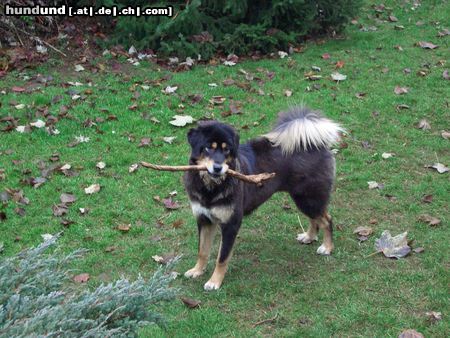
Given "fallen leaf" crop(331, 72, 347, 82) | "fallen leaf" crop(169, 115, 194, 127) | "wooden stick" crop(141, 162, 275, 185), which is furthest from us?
"fallen leaf" crop(331, 72, 347, 82)

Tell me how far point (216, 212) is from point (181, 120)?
313cm

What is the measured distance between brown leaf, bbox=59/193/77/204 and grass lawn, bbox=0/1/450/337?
0.08 m

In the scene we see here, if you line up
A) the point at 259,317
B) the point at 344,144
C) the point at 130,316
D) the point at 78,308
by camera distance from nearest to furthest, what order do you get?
the point at 78,308 < the point at 130,316 < the point at 259,317 < the point at 344,144

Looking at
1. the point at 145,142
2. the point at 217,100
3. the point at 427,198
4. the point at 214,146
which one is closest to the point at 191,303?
the point at 214,146

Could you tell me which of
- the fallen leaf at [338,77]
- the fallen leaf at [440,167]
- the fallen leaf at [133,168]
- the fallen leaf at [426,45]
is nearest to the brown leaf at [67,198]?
the fallen leaf at [133,168]

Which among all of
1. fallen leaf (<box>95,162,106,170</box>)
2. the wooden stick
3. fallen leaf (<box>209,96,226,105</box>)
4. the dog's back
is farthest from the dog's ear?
fallen leaf (<box>209,96,226,105</box>)

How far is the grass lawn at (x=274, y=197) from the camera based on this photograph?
4352mm

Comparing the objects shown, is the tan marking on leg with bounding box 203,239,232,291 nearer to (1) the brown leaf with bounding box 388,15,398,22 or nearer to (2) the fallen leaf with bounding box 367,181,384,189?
(2) the fallen leaf with bounding box 367,181,384,189

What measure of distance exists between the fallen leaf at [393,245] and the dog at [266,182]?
0.42 metres

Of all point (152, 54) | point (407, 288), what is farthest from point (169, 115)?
point (407, 288)

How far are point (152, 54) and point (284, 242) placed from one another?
197 inches

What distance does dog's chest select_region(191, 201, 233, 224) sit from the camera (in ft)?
14.5

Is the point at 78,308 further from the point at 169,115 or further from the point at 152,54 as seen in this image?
the point at 152,54

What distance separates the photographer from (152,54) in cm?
939
